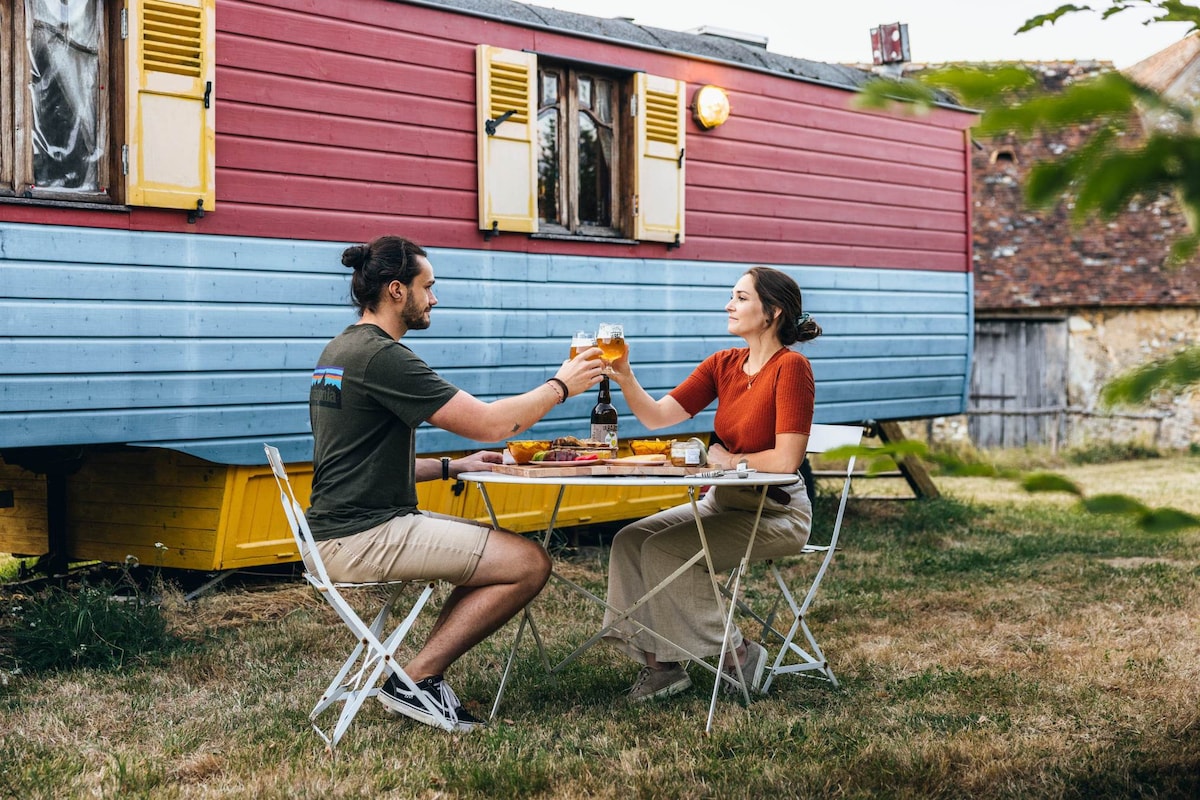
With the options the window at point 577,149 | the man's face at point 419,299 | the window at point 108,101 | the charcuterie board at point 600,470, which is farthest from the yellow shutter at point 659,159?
the charcuterie board at point 600,470

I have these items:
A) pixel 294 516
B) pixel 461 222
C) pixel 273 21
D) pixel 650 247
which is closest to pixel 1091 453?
pixel 650 247

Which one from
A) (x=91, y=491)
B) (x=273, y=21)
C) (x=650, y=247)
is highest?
(x=273, y=21)

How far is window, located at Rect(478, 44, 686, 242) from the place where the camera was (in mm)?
6582

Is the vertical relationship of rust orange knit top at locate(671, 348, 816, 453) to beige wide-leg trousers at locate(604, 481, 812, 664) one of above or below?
above

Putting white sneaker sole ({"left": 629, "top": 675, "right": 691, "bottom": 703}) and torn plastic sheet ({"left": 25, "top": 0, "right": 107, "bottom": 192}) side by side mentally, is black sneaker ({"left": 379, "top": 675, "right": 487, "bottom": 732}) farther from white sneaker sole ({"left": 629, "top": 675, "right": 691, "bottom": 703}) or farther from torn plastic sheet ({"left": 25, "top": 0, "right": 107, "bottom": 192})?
torn plastic sheet ({"left": 25, "top": 0, "right": 107, "bottom": 192})

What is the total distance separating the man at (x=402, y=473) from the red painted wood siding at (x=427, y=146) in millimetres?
2000

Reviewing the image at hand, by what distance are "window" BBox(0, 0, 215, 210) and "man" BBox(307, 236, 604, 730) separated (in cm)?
193

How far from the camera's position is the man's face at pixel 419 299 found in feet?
12.6

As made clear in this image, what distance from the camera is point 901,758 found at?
3.48 m

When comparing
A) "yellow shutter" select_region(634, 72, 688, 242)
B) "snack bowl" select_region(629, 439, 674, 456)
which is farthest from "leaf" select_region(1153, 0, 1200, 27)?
"yellow shutter" select_region(634, 72, 688, 242)

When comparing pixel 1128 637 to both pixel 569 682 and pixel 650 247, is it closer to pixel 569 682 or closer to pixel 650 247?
pixel 569 682

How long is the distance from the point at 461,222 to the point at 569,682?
9.39ft

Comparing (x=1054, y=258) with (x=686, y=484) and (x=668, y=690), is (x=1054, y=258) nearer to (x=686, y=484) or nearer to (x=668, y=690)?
(x=668, y=690)

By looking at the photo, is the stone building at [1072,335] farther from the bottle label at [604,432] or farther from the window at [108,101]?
the bottle label at [604,432]
